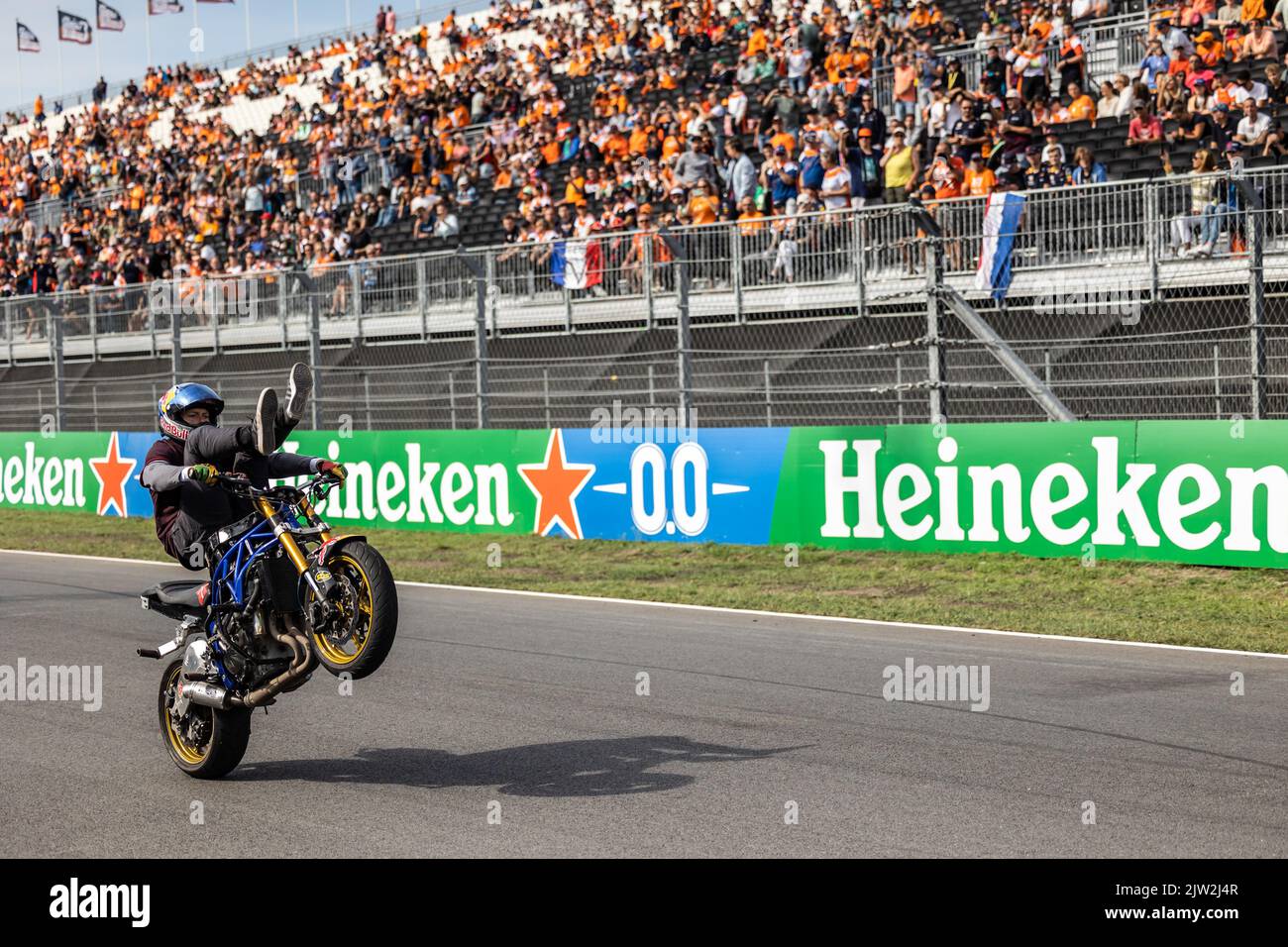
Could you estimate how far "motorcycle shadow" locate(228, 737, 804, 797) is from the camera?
21.4 feet

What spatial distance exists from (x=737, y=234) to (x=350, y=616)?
11423 mm

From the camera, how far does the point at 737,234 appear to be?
55.8 ft

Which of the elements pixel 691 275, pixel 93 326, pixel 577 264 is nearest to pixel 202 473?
pixel 691 275

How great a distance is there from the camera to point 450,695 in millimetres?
8758

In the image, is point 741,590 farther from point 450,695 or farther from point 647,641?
point 450,695

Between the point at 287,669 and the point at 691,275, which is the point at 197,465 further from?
the point at 691,275

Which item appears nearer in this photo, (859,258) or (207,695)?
(207,695)

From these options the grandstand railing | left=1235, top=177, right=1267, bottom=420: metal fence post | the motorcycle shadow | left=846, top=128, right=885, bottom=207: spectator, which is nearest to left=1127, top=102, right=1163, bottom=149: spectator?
left=846, top=128, right=885, bottom=207: spectator

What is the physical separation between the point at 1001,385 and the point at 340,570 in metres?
9.59

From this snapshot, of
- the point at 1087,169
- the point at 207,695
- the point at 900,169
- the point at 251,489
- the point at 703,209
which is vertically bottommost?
the point at 207,695

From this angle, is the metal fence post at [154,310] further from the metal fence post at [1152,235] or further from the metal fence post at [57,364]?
the metal fence post at [1152,235]
